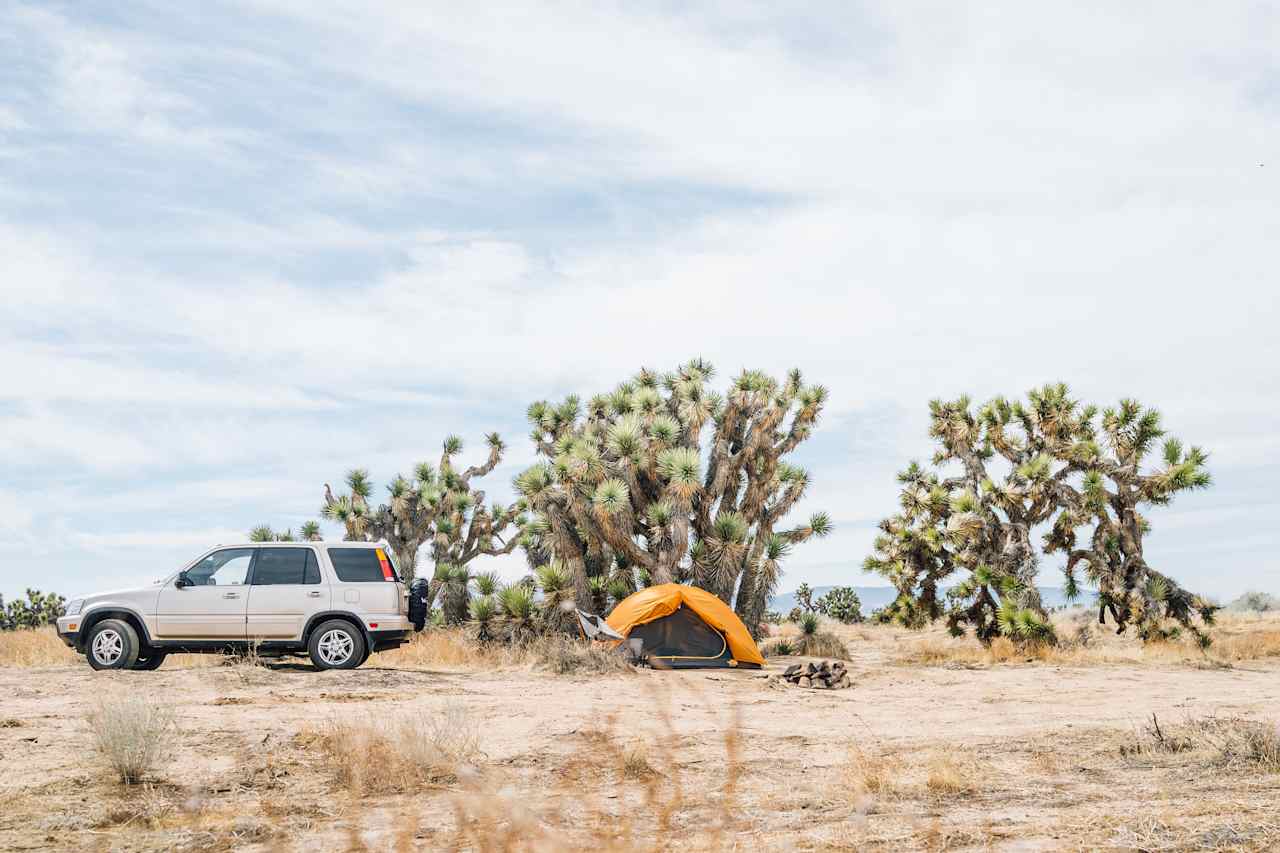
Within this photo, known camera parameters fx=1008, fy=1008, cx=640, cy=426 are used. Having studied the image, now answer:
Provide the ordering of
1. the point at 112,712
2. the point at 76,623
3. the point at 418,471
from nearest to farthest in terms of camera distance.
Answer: the point at 112,712, the point at 76,623, the point at 418,471

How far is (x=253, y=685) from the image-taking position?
13367 millimetres

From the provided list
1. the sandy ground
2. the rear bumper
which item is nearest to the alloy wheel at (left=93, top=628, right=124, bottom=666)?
the sandy ground

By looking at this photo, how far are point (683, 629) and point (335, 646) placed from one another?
20.3 feet

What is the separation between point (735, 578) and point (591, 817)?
53.8 feet

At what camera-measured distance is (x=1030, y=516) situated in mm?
24391

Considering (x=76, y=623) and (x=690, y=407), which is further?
(x=690, y=407)

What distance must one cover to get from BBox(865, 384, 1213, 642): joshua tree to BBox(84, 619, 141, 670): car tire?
57.4 ft

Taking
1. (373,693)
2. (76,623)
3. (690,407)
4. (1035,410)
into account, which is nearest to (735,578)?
(690,407)

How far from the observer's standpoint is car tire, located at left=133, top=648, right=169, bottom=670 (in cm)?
1549

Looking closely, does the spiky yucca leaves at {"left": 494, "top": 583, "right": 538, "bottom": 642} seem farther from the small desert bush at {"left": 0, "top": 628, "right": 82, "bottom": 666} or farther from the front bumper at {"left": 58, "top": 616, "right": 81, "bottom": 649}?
the front bumper at {"left": 58, "top": 616, "right": 81, "bottom": 649}

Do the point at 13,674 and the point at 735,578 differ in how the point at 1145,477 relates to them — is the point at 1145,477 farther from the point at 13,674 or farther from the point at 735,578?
the point at 13,674

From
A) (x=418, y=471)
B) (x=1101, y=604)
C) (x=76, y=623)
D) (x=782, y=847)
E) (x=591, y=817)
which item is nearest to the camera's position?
(x=782, y=847)

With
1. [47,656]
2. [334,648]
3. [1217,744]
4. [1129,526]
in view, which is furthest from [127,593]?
[1129,526]

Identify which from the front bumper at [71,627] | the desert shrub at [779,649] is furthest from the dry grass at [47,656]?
the desert shrub at [779,649]
